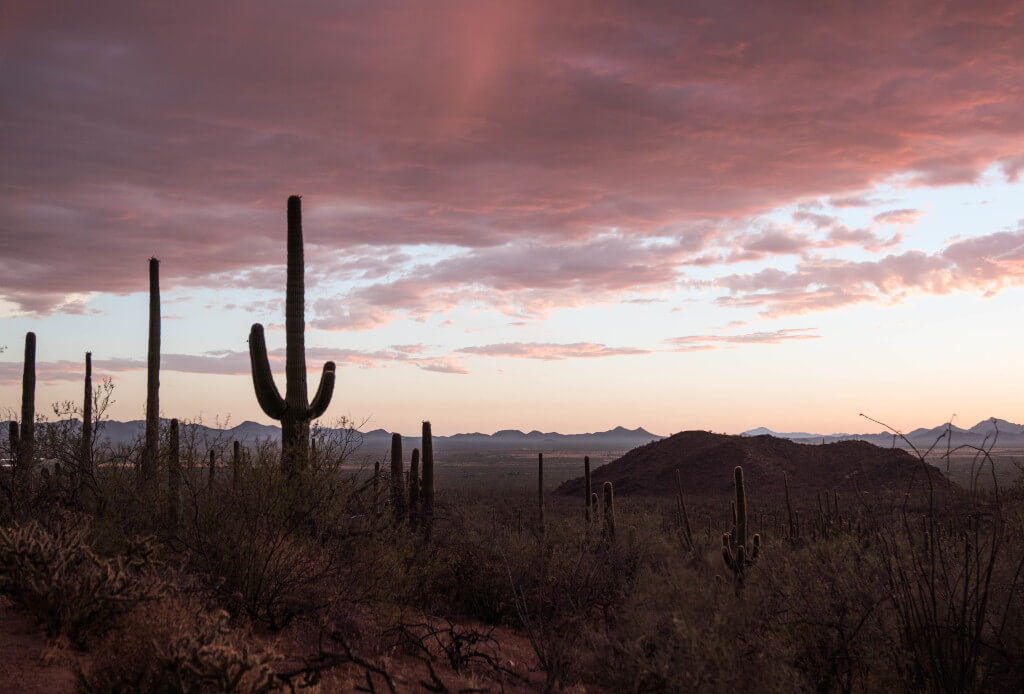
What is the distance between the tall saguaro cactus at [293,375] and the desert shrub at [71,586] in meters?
5.67

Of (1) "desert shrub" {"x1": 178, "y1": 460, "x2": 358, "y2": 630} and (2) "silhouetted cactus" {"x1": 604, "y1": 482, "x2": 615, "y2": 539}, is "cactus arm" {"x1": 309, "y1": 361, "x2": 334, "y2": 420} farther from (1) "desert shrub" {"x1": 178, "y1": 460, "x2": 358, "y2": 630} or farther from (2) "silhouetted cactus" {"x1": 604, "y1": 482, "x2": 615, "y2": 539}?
(2) "silhouetted cactus" {"x1": 604, "y1": 482, "x2": 615, "y2": 539}

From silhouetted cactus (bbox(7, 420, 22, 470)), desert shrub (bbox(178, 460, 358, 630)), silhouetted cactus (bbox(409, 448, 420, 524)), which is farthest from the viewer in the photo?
silhouetted cactus (bbox(409, 448, 420, 524))

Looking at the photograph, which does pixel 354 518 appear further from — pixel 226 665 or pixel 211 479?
pixel 226 665

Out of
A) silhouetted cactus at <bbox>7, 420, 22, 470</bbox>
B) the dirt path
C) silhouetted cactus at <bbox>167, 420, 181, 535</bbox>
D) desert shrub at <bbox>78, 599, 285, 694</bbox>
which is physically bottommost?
the dirt path

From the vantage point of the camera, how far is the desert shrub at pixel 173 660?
6.05 m

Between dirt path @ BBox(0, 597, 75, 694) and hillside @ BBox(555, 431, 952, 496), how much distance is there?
4698 cm

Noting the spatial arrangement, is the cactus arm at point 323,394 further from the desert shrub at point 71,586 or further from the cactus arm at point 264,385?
the desert shrub at point 71,586

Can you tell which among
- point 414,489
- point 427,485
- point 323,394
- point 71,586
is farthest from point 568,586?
point 414,489

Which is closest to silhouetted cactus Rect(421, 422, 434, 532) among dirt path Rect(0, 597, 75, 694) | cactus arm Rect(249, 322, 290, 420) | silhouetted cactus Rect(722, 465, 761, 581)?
cactus arm Rect(249, 322, 290, 420)

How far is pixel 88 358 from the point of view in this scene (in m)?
30.2

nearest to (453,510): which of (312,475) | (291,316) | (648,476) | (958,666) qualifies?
(291,316)

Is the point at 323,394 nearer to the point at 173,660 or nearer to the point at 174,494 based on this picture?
the point at 174,494

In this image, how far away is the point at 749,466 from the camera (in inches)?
2142

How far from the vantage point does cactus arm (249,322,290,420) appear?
15.3 m
